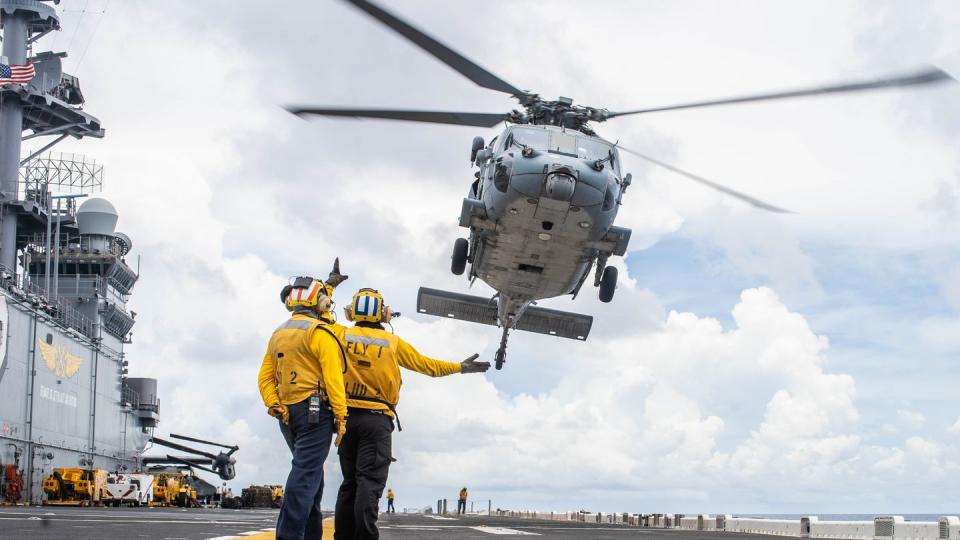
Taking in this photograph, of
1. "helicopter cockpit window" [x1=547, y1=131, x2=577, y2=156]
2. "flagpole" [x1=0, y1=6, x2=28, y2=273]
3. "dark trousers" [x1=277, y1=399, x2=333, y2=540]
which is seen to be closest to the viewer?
"dark trousers" [x1=277, y1=399, x2=333, y2=540]

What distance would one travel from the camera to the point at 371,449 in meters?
7.96

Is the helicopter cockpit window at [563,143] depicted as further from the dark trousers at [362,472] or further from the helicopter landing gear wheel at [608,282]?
the dark trousers at [362,472]

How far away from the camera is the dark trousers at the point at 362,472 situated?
7797 millimetres

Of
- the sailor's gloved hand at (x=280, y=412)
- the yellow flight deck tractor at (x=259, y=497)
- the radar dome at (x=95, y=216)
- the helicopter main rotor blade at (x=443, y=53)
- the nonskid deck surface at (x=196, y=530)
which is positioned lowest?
the yellow flight deck tractor at (x=259, y=497)

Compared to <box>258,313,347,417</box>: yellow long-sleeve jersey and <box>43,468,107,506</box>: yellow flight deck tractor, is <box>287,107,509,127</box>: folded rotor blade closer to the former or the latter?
<box>258,313,347,417</box>: yellow long-sleeve jersey

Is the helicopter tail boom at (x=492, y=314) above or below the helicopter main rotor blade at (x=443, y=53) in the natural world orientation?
below

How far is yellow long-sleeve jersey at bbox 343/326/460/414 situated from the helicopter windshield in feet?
40.6

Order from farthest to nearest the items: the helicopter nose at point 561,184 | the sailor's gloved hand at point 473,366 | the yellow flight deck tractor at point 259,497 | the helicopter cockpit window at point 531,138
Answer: the yellow flight deck tractor at point 259,497, the helicopter cockpit window at point 531,138, the helicopter nose at point 561,184, the sailor's gloved hand at point 473,366

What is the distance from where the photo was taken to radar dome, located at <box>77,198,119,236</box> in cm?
6159

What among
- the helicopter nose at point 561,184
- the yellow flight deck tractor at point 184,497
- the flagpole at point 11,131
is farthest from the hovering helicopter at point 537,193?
the flagpole at point 11,131

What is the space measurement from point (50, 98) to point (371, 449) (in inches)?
2269

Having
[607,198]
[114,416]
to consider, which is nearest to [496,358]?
[607,198]

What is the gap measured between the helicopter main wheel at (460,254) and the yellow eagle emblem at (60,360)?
3321 cm

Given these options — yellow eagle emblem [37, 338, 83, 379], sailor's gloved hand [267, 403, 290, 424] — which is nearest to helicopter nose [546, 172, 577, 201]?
sailor's gloved hand [267, 403, 290, 424]
